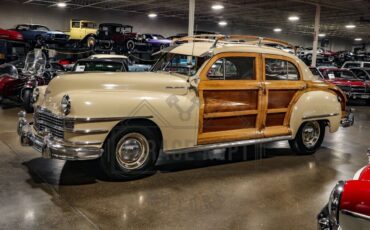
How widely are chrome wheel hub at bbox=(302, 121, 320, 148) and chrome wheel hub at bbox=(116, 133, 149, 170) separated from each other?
315cm

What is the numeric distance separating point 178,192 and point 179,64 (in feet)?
7.13

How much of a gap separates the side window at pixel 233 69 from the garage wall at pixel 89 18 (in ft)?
75.3

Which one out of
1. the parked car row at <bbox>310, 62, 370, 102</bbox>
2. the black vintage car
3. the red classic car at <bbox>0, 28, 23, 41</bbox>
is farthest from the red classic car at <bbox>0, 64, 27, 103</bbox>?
the parked car row at <bbox>310, 62, 370, 102</bbox>

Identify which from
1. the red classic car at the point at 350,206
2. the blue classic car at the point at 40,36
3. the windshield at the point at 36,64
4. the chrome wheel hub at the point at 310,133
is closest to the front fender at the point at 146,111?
the chrome wheel hub at the point at 310,133

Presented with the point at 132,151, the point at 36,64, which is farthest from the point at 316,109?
the point at 36,64

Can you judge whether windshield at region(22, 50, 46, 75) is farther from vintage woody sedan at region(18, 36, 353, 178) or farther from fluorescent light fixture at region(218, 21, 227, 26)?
fluorescent light fixture at region(218, 21, 227, 26)

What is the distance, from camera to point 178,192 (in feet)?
16.0

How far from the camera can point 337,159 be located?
22.3 ft

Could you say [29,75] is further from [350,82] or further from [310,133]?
[350,82]

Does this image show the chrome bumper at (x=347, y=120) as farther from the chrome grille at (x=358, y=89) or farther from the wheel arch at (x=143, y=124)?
the chrome grille at (x=358, y=89)

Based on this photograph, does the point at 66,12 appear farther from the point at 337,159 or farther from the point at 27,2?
the point at 337,159

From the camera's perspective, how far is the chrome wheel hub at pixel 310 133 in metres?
6.88

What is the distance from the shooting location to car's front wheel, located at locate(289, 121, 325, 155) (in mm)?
6816

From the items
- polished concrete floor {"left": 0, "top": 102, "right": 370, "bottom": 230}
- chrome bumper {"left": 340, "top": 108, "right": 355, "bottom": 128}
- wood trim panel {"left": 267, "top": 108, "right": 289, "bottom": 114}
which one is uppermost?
wood trim panel {"left": 267, "top": 108, "right": 289, "bottom": 114}
